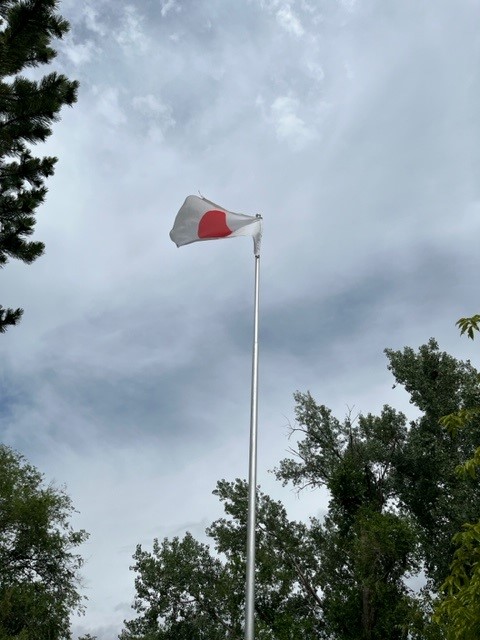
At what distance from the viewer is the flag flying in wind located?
12547 mm

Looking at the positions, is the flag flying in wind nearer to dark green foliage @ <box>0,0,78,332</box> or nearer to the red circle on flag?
the red circle on flag

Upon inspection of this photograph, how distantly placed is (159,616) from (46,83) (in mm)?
26105

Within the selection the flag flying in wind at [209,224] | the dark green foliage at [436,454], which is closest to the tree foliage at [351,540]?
the dark green foliage at [436,454]

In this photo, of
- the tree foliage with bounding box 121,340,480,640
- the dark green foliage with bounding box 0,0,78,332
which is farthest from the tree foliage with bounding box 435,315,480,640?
the tree foliage with bounding box 121,340,480,640

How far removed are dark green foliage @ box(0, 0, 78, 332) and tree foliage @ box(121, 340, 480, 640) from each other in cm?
1834

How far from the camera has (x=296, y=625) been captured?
2547cm

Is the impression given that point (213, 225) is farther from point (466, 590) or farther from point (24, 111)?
point (466, 590)

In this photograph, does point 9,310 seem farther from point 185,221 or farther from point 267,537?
point 267,537

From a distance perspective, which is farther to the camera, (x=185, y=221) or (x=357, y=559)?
(x=357, y=559)

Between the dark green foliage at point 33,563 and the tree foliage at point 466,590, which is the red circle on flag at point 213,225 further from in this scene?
the dark green foliage at point 33,563

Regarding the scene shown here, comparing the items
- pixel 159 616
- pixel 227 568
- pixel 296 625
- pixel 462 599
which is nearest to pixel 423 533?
pixel 296 625

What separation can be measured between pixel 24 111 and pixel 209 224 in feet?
17.1

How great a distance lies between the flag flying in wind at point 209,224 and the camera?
1255 cm

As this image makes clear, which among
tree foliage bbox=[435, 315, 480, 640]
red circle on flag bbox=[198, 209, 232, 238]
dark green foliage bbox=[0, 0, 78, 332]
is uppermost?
dark green foliage bbox=[0, 0, 78, 332]
